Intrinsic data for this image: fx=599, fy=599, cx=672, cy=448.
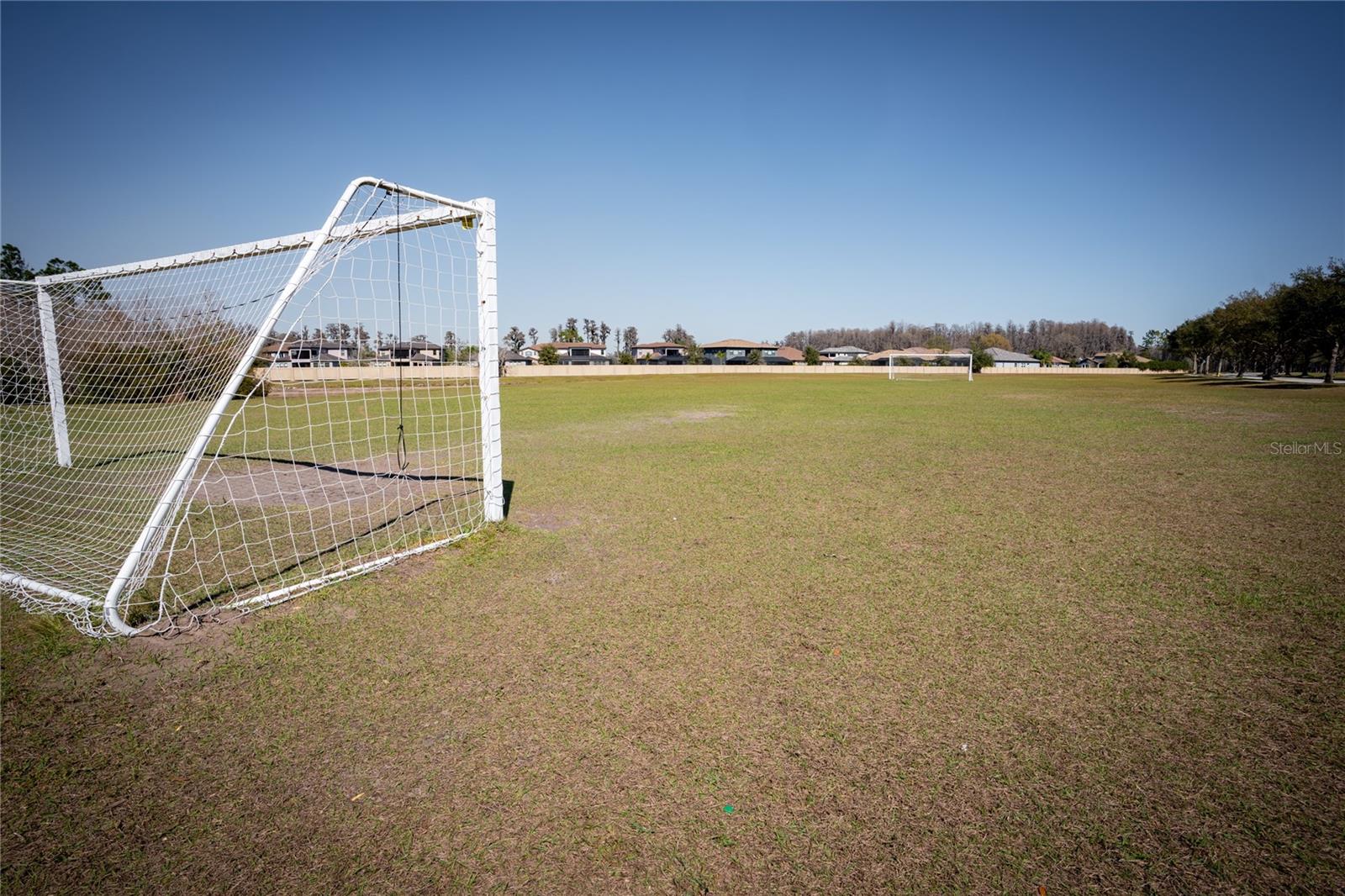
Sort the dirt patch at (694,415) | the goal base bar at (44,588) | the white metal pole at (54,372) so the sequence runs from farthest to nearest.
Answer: the dirt patch at (694,415), the white metal pole at (54,372), the goal base bar at (44,588)

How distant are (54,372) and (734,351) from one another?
387ft

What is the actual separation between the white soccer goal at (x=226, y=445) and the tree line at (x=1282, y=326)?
1837 inches

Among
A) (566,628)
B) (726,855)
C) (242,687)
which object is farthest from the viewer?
(566,628)

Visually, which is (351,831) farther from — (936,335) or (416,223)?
(936,335)

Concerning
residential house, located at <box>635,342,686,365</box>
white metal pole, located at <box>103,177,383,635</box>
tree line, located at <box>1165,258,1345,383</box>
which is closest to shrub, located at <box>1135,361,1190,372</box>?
tree line, located at <box>1165,258,1345,383</box>

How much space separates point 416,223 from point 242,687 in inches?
167

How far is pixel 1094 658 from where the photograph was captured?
3402 mm

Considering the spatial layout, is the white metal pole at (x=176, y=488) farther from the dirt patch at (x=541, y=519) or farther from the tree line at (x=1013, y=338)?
the tree line at (x=1013, y=338)

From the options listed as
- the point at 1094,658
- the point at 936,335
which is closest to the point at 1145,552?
the point at 1094,658

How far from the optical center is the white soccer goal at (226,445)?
167 inches

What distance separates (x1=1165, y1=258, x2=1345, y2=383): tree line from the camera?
109ft

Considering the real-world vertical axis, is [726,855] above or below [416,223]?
below

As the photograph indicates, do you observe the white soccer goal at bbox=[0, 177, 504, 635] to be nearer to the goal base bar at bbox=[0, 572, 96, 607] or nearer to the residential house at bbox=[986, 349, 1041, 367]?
the goal base bar at bbox=[0, 572, 96, 607]

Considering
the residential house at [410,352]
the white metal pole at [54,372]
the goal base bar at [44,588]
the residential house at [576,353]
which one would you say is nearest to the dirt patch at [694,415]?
the residential house at [410,352]
